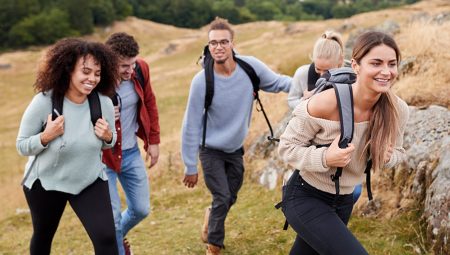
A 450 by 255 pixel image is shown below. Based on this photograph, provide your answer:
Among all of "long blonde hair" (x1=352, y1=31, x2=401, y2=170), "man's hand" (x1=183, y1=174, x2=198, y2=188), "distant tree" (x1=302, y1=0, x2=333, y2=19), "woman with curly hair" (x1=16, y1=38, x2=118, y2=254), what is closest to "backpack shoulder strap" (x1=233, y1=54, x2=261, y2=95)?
"man's hand" (x1=183, y1=174, x2=198, y2=188)

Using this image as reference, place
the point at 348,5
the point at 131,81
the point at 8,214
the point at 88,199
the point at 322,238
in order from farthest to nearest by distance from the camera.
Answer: the point at 348,5, the point at 8,214, the point at 131,81, the point at 88,199, the point at 322,238

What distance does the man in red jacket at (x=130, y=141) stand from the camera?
16.8ft

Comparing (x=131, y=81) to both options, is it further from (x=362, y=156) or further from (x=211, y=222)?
(x=362, y=156)

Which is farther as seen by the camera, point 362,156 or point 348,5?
point 348,5

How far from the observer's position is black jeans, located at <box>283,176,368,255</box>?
10.8 feet

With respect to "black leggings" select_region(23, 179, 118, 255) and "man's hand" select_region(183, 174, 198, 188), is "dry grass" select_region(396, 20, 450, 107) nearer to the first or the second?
"man's hand" select_region(183, 174, 198, 188)

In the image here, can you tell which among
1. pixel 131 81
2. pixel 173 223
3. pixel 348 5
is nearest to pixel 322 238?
pixel 131 81

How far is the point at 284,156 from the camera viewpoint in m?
3.52

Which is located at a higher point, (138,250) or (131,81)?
(131,81)

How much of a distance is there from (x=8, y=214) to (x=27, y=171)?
26.4 ft

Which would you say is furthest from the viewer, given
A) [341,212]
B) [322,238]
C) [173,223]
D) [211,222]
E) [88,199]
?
[173,223]

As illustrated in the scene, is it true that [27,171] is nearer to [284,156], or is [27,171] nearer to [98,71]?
[98,71]

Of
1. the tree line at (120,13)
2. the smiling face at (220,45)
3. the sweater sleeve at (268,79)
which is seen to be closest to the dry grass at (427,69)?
the sweater sleeve at (268,79)

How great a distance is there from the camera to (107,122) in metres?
4.36
